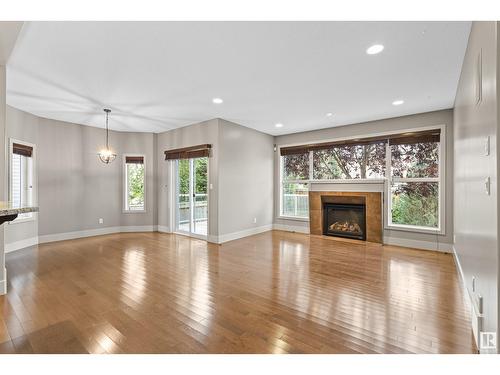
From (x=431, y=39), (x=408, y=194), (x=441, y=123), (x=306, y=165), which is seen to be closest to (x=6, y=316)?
(x=431, y=39)

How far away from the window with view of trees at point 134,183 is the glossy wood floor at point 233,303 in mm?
2244

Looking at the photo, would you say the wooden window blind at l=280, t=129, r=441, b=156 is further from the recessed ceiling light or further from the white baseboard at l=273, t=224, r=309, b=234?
the recessed ceiling light

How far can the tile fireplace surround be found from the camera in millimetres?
5086

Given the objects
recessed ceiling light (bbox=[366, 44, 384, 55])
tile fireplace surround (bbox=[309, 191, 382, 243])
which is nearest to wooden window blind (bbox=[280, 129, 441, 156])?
tile fireplace surround (bbox=[309, 191, 382, 243])

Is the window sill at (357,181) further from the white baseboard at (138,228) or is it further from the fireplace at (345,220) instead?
the white baseboard at (138,228)

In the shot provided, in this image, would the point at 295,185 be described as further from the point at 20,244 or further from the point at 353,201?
the point at 20,244

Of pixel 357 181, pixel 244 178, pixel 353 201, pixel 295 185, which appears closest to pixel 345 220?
pixel 353 201

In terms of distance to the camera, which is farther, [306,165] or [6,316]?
[306,165]

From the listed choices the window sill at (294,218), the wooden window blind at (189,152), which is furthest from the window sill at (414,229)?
the wooden window blind at (189,152)

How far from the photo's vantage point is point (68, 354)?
5.53 feet

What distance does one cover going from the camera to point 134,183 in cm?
655

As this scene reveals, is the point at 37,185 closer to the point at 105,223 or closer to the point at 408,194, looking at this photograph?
the point at 105,223

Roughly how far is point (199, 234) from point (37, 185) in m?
3.56

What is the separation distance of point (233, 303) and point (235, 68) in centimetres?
277
